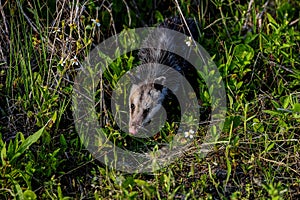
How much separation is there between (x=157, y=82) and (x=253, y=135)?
98 centimetres

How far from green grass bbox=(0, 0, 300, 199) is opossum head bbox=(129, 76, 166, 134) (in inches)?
6.3

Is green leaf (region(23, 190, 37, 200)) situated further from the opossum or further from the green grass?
the opossum

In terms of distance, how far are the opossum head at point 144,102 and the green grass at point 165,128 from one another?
160mm

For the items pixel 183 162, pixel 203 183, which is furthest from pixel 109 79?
pixel 203 183

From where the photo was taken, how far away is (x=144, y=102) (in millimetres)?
4566

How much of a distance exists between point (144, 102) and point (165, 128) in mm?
292

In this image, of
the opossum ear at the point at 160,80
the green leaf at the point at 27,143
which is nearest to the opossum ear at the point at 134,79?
the opossum ear at the point at 160,80

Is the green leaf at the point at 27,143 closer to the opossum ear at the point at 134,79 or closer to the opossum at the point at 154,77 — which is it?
the opossum at the point at 154,77

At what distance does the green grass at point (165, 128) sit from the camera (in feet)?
12.9

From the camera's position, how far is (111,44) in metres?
5.29

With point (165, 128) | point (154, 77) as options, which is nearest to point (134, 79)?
point (154, 77)

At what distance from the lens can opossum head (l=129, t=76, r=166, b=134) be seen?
4.46 m

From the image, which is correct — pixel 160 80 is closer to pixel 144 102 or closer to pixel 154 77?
pixel 154 77

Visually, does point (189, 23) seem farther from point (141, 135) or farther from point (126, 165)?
point (126, 165)
